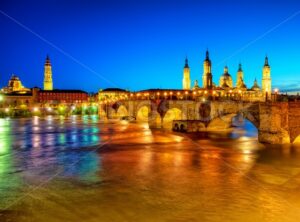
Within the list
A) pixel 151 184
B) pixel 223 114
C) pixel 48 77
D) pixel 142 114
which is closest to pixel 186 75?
pixel 142 114

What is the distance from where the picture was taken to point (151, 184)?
15.8 meters

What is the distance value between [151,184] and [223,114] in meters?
26.4

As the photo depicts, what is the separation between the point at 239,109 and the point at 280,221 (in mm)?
25571

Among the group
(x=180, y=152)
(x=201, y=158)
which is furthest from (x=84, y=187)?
(x=180, y=152)

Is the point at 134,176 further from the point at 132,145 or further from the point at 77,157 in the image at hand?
the point at 132,145

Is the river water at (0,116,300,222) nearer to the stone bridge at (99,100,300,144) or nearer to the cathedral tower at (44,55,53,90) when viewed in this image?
the stone bridge at (99,100,300,144)

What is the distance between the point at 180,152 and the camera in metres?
25.5

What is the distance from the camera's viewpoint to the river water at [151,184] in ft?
39.3

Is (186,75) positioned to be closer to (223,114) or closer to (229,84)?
(229,84)

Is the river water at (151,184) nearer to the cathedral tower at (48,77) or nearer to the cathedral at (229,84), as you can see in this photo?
the cathedral at (229,84)

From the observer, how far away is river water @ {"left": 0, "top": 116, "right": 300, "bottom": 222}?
11992 millimetres

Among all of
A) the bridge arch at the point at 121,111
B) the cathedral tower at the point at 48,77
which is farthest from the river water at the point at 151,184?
the cathedral tower at the point at 48,77

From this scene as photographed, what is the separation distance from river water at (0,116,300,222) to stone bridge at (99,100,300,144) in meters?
2.01

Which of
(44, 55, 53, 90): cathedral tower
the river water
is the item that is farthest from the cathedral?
(44, 55, 53, 90): cathedral tower
